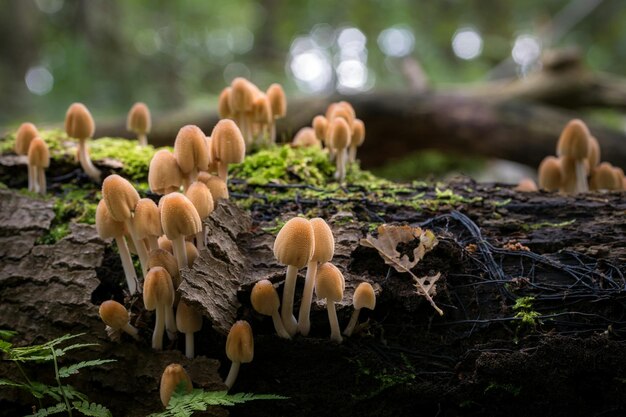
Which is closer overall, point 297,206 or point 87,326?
point 87,326

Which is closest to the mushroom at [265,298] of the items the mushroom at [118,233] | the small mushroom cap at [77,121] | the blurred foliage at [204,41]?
the mushroom at [118,233]

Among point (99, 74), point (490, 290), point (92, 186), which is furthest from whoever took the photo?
point (99, 74)

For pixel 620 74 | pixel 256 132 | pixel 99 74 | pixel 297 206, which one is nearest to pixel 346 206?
pixel 297 206

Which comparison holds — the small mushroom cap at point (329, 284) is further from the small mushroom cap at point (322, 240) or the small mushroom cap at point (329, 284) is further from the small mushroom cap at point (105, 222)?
the small mushroom cap at point (105, 222)

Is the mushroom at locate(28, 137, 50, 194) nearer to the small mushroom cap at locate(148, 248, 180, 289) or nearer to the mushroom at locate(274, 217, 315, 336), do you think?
the small mushroom cap at locate(148, 248, 180, 289)

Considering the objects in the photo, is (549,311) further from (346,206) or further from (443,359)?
(346,206)

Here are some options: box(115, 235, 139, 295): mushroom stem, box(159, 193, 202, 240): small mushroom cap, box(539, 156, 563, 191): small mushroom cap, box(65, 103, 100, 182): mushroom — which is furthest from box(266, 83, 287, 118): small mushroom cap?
box(539, 156, 563, 191): small mushroom cap
